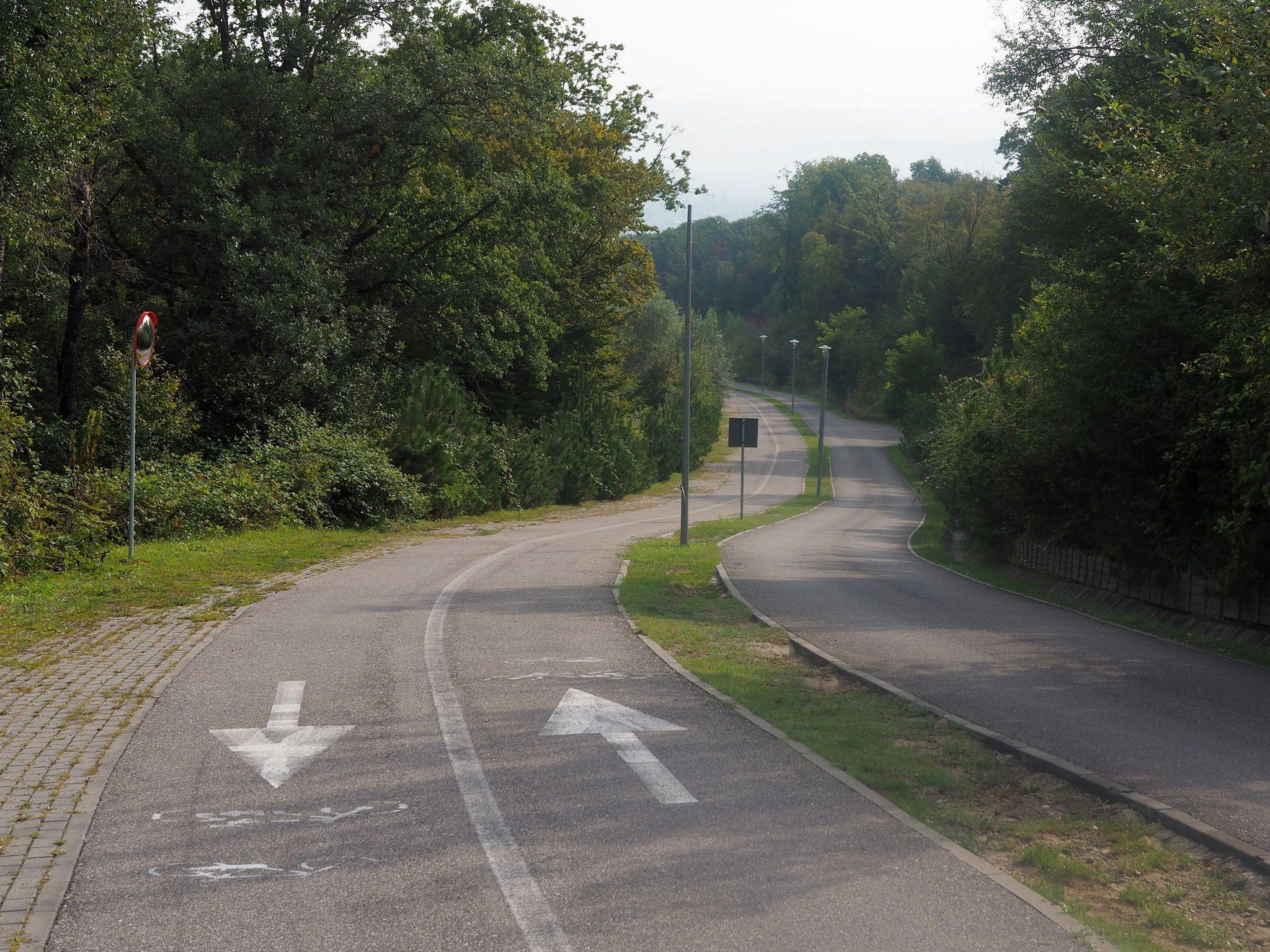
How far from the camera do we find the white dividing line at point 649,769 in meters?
6.79

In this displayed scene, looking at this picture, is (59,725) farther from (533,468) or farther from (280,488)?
(533,468)

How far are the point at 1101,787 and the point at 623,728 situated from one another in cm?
330

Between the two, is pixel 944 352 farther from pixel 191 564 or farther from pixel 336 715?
pixel 336 715

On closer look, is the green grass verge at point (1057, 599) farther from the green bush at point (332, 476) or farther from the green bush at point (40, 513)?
Answer: the green bush at point (40, 513)

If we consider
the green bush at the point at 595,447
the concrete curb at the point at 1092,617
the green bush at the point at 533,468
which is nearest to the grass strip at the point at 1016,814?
the concrete curb at the point at 1092,617

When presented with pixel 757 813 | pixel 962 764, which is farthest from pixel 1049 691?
pixel 757 813

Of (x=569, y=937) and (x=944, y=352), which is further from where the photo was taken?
(x=944, y=352)

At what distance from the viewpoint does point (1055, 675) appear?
11.1m

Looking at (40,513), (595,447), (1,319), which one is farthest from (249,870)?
(595,447)

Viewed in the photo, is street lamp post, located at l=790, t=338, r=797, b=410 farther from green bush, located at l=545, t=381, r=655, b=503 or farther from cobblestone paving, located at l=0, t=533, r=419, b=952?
cobblestone paving, located at l=0, t=533, r=419, b=952

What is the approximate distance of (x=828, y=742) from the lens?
8062mm

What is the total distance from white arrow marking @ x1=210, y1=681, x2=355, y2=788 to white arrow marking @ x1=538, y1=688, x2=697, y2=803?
5.20 feet

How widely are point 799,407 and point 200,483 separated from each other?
9808 centimetres

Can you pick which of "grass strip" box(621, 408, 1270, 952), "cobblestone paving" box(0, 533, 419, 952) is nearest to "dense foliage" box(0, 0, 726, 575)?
"cobblestone paving" box(0, 533, 419, 952)
